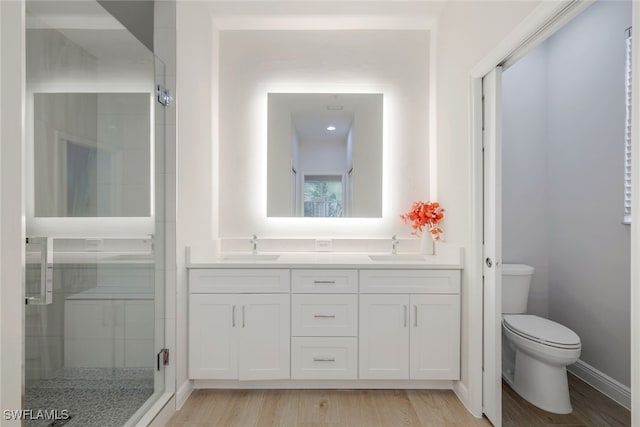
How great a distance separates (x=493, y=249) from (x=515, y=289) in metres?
0.68

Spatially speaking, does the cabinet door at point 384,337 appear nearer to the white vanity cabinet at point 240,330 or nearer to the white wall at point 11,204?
the white vanity cabinet at point 240,330

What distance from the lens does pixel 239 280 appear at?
201cm

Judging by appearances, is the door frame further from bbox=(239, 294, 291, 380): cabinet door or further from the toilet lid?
bbox=(239, 294, 291, 380): cabinet door

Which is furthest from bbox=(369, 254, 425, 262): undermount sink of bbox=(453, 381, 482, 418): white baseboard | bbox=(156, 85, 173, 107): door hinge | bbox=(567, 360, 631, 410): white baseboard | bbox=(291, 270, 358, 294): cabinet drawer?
bbox=(156, 85, 173, 107): door hinge

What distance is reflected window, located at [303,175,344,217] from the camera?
2.63 metres

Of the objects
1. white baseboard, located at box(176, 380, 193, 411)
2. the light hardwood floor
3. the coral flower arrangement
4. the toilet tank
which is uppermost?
the coral flower arrangement

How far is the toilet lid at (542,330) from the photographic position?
1724mm

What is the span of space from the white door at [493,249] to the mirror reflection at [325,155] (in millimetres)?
967

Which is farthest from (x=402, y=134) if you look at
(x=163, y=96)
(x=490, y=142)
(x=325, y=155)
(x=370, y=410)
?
(x=370, y=410)

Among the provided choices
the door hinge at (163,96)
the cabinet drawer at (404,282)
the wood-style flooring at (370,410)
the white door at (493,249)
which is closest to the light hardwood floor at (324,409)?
the wood-style flooring at (370,410)

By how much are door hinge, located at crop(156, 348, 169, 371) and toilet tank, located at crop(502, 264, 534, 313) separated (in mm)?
2269

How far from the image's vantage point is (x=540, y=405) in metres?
1.82

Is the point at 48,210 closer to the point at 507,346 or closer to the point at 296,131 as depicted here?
the point at 296,131

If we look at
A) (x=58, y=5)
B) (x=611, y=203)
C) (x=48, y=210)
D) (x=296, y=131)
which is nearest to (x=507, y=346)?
(x=611, y=203)
